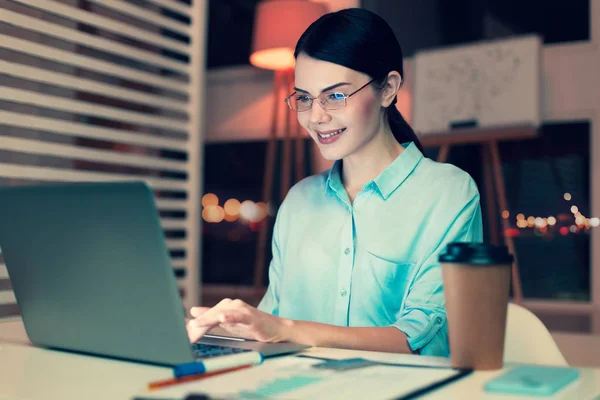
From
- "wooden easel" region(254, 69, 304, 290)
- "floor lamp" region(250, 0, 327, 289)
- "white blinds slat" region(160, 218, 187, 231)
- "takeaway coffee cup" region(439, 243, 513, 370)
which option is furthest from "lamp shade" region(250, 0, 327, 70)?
"takeaway coffee cup" region(439, 243, 513, 370)

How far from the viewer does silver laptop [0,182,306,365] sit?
31.2 inches

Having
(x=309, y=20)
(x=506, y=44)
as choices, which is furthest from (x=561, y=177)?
(x=309, y=20)

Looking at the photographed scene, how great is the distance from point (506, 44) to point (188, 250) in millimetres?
2592

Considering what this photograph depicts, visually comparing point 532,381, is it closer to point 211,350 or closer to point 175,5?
point 211,350

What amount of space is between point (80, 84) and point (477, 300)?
5.92ft

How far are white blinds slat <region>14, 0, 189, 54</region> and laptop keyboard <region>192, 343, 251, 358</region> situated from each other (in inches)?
58.6

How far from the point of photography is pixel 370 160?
5.09 ft

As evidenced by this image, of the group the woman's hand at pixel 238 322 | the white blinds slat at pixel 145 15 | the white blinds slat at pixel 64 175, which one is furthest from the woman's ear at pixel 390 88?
the white blinds slat at pixel 145 15

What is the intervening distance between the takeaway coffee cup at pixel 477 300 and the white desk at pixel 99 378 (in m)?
0.03

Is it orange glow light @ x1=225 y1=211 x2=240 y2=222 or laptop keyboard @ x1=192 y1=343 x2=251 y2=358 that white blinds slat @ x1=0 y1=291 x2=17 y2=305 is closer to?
laptop keyboard @ x1=192 y1=343 x2=251 y2=358

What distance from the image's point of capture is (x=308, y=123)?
1496mm

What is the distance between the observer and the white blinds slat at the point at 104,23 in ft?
7.02

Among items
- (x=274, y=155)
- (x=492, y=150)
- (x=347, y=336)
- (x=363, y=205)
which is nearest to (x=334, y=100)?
(x=363, y=205)

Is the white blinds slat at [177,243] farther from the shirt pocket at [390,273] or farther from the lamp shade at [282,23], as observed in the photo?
the lamp shade at [282,23]
